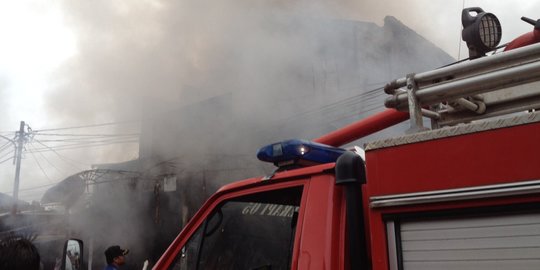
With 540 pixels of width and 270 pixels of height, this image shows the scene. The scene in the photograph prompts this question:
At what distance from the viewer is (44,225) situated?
1179cm

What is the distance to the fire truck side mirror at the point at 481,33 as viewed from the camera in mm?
1949

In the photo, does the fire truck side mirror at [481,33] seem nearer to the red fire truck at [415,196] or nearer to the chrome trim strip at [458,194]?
the red fire truck at [415,196]

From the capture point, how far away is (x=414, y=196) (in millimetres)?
1222

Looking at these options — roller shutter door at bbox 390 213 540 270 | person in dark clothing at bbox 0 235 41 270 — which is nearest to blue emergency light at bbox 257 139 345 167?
roller shutter door at bbox 390 213 540 270

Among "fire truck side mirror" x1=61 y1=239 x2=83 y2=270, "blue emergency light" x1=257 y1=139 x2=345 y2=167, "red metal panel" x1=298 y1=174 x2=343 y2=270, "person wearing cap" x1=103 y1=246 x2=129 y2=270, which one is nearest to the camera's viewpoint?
"red metal panel" x1=298 y1=174 x2=343 y2=270

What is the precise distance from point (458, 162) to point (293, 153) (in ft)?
2.25

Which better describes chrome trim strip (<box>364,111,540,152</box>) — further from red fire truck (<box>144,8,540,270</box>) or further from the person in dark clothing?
the person in dark clothing

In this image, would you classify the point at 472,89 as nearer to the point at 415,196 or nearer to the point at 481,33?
the point at 415,196

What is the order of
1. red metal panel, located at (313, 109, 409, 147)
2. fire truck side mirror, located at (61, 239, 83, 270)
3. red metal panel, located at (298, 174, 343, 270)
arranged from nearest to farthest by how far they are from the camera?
red metal panel, located at (298, 174, 343, 270)
red metal panel, located at (313, 109, 409, 147)
fire truck side mirror, located at (61, 239, 83, 270)

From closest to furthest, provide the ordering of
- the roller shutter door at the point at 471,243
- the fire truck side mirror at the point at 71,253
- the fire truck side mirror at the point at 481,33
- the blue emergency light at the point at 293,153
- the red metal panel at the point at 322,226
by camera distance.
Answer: the roller shutter door at the point at 471,243 < the red metal panel at the point at 322,226 < the blue emergency light at the point at 293,153 < the fire truck side mirror at the point at 481,33 < the fire truck side mirror at the point at 71,253

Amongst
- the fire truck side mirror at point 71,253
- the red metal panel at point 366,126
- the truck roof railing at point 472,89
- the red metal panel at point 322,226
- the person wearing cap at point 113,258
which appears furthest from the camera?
the person wearing cap at point 113,258

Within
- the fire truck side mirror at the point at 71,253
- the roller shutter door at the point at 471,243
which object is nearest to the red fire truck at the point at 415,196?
the roller shutter door at the point at 471,243

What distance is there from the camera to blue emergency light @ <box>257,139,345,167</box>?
5.67 ft

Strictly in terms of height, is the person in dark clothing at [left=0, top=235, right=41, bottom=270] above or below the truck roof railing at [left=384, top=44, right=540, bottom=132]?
below
